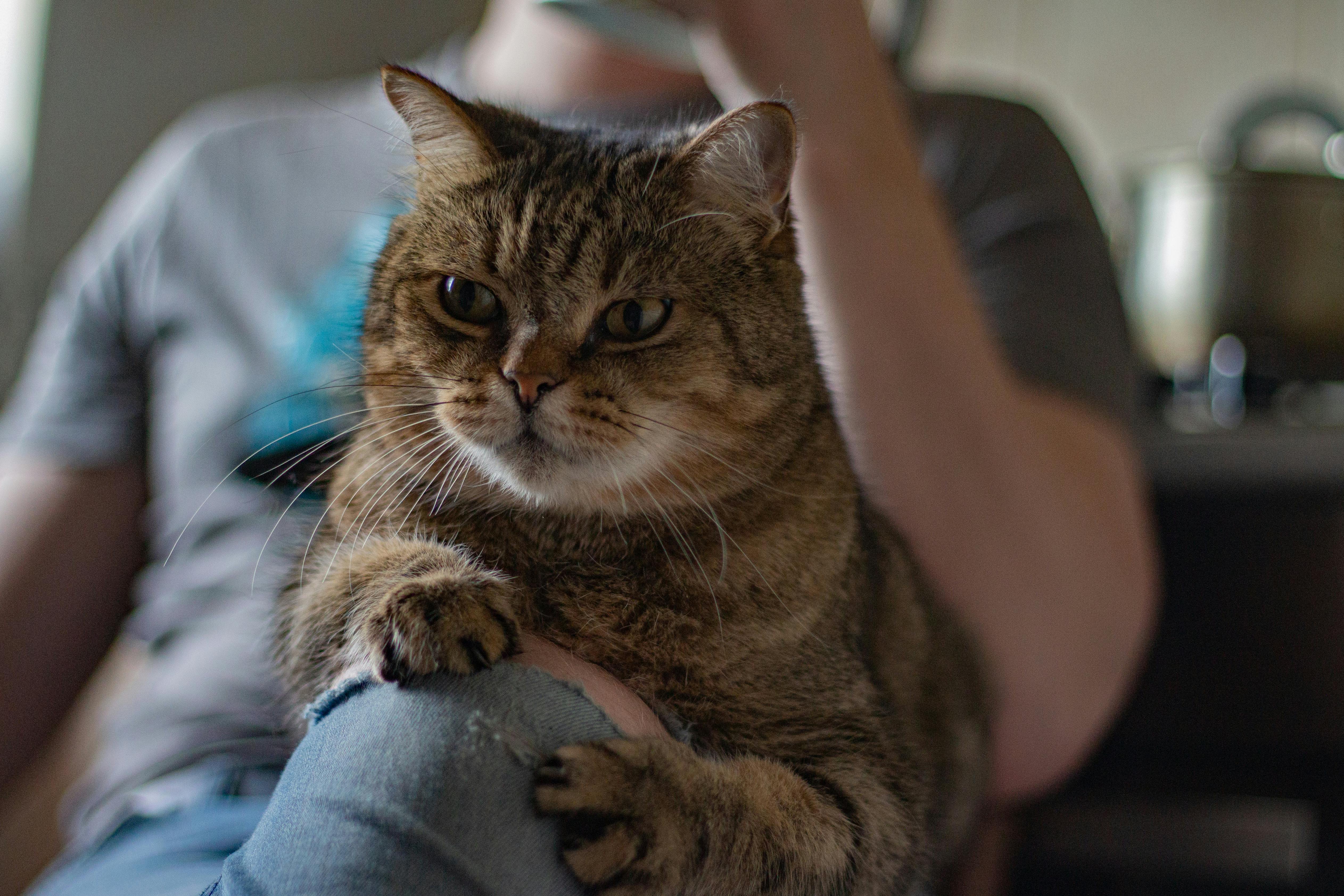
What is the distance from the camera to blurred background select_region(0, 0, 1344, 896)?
55.4 inches

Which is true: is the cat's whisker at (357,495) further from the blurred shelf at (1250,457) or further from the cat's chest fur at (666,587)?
the blurred shelf at (1250,457)

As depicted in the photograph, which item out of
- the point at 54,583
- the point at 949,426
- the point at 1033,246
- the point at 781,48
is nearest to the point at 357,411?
the point at 781,48

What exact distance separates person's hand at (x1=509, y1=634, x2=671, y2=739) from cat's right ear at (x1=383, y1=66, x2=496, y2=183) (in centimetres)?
35

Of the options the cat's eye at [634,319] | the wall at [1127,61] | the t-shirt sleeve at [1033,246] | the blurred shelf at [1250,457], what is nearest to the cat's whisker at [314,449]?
the cat's eye at [634,319]

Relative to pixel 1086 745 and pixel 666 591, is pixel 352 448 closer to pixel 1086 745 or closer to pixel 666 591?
pixel 666 591

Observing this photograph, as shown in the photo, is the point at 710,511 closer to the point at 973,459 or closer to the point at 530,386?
the point at 530,386

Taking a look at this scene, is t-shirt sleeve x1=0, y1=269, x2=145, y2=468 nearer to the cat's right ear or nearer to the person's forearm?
the cat's right ear

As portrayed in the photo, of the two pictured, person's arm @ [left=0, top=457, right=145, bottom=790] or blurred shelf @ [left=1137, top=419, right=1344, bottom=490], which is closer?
person's arm @ [left=0, top=457, right=145, bottom=790]

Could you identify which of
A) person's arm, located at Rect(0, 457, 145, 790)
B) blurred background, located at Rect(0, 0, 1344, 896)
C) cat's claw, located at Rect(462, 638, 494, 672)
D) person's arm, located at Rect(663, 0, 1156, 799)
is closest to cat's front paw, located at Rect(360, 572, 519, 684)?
cat's claw, located at Rect(462, 638, 494, 672)

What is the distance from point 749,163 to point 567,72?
81 centimetres

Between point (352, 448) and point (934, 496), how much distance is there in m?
0.57

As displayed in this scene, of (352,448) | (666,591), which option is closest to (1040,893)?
(666,591)

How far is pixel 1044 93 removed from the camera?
2.33 m

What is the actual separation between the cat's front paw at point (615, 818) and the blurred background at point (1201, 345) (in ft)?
3.50
